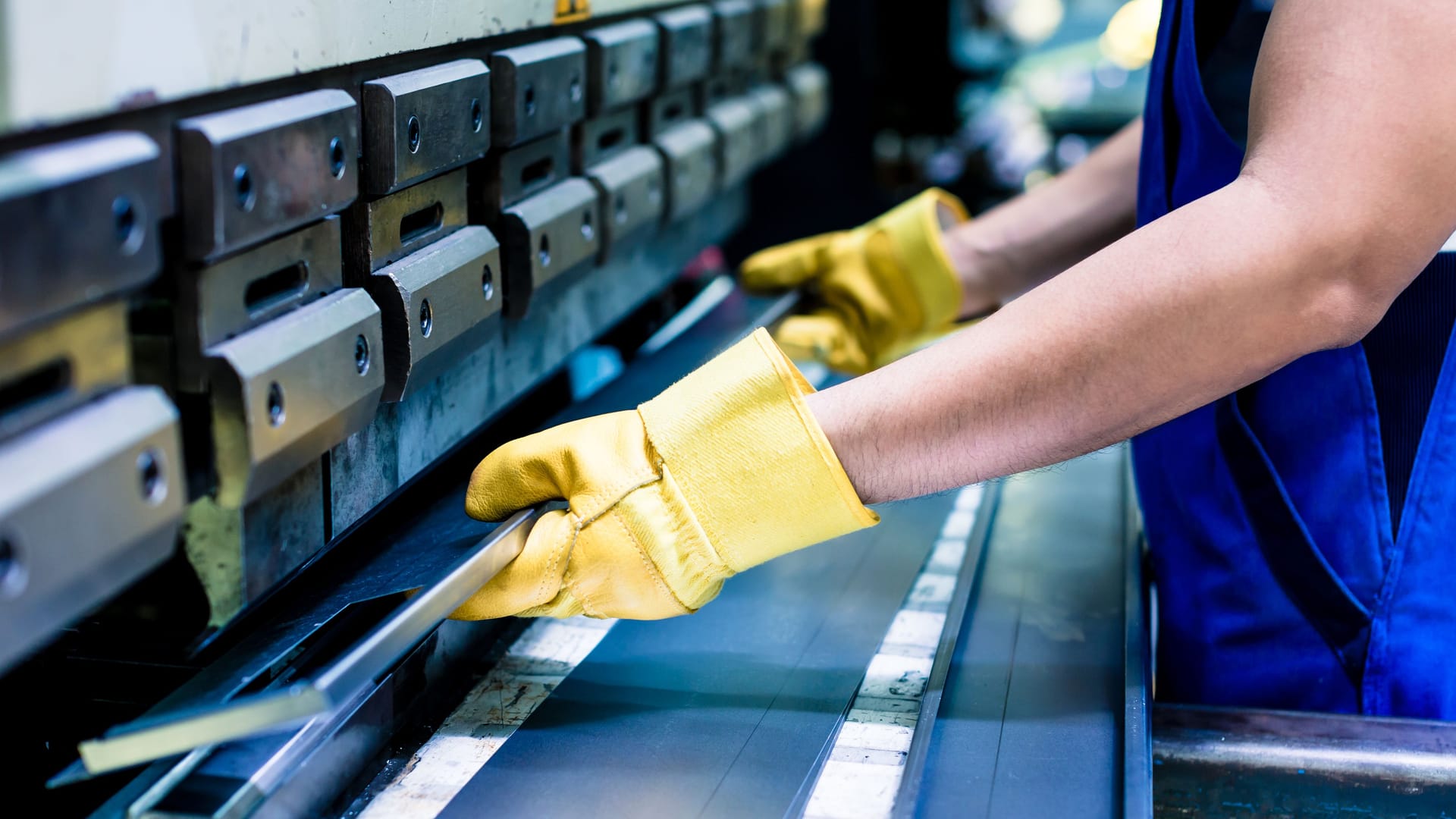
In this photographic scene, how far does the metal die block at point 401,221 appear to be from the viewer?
36.7 inches

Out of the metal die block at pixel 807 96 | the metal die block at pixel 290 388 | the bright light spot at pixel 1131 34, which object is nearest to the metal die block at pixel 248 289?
the metal die block at pixel 290 388

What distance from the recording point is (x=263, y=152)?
0.75 meters

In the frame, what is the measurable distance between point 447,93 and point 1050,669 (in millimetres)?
706

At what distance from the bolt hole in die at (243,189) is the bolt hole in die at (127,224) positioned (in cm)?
9

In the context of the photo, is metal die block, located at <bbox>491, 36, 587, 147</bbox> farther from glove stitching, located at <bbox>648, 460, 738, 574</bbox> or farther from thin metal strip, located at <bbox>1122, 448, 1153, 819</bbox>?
thin metal strip, located at <bbox>1122, 448, 1153, 819</bbox>

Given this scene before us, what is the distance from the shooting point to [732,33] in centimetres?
183

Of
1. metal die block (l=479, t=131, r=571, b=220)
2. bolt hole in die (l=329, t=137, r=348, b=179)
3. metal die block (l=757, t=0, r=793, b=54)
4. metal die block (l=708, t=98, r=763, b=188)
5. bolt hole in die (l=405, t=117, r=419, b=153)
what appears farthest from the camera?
metal die block (l=757, t=0, r=793, b=54)

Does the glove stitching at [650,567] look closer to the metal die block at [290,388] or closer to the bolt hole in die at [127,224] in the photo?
the metal die block at [290,388]

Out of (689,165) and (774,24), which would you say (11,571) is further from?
(774,24)

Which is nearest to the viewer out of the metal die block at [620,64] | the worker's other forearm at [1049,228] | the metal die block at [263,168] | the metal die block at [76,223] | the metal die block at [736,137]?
the metal die block at [76,223]

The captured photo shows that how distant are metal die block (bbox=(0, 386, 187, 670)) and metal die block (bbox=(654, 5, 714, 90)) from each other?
3.36ft

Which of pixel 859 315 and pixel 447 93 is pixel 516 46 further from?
pixel 859 315

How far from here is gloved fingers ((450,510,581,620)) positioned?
98 centimetres

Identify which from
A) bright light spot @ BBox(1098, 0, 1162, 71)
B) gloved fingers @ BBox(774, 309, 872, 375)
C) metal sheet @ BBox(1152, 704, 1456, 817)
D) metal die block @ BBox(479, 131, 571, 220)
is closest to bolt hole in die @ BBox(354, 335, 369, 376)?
metal die block @ BBox(479, 131, 571, 220)
